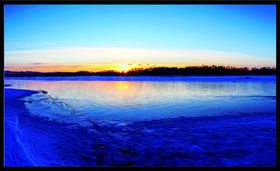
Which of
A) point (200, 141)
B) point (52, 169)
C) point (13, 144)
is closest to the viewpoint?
point (52, 169)

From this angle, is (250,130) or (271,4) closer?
(271,4)

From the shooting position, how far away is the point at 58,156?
4.91 metres

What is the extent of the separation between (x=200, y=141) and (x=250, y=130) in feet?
4.89

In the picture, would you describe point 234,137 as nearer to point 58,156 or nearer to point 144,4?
point 58,156

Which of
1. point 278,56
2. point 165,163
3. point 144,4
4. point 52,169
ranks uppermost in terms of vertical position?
point 144,4

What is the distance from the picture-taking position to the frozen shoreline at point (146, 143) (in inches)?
185

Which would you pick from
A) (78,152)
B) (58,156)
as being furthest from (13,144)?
(78,152)

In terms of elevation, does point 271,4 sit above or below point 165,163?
above

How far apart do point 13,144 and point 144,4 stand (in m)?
2.76

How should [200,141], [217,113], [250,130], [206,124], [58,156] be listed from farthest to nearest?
1. [217,113]
2. [206,124]
3. [250,130]
4. [200,141]
5. [58,156]

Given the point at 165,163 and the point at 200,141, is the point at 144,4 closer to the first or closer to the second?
the point at 165,163

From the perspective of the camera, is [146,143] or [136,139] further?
[136,139]

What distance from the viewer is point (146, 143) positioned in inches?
226

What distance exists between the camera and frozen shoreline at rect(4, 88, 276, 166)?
471cm
